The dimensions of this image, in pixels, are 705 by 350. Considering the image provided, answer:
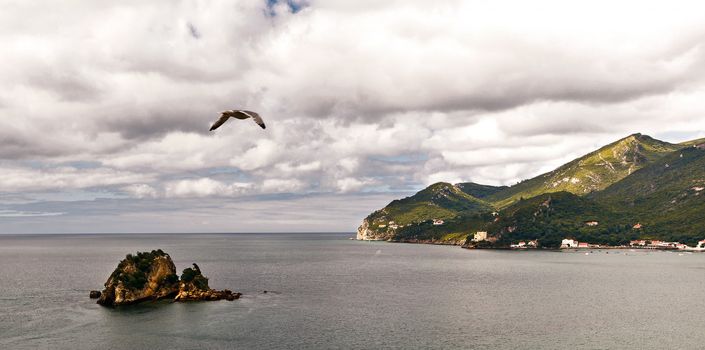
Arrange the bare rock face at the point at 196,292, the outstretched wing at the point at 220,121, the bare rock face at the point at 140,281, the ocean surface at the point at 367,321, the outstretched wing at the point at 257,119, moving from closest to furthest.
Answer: the outstretched wing at the point at 257,119
the outstretched wing at the point at 220,121
the ocean surface at the point at 367,321
the bare rock face at the point at 140,281
the bare rock face at the point at 196,292

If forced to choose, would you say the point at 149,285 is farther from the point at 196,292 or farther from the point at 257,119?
the point at 257,119

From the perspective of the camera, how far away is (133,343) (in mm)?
112750

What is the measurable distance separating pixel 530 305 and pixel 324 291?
74761 millimetres

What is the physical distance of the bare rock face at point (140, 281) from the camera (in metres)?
161

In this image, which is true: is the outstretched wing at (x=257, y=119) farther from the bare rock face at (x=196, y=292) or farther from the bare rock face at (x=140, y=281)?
the bare rock face at (x=140, y=281)

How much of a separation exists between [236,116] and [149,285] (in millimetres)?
154922

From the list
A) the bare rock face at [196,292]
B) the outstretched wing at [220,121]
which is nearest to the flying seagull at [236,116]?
the outstretched wing at [220,121]

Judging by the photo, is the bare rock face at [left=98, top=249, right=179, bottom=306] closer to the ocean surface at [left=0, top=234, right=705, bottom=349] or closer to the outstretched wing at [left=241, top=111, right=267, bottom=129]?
the ocean surface at [left=0, top=234, right=705, bottom=349]

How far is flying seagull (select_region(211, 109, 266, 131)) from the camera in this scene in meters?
27.7

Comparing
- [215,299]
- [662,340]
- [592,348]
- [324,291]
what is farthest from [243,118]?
[324,291]

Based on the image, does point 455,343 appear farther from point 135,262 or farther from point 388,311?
point 135,262

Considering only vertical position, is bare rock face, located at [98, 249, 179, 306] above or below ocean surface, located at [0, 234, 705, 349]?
above

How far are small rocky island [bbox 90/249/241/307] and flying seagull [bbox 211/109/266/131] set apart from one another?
148033 mm

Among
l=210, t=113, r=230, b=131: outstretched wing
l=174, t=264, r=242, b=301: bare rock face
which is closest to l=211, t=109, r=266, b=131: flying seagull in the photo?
l=210, t=113, r=230, b=131: outstretched wing
